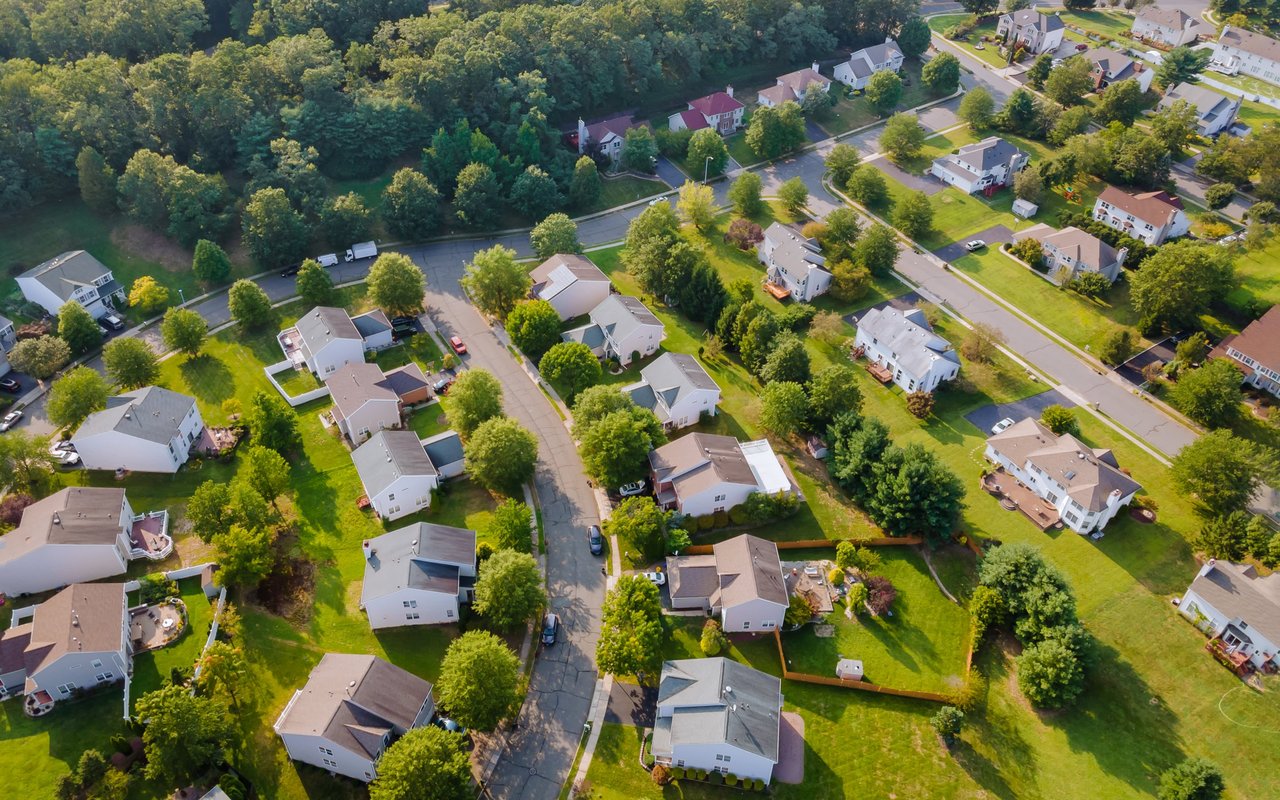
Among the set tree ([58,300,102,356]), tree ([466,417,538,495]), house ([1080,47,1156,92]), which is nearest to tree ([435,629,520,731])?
tree ([466,417,538,495])

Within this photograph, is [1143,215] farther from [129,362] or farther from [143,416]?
[129,362]

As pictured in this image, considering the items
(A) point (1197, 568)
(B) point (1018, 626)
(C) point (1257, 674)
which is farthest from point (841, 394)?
(C) point (1257, 674)

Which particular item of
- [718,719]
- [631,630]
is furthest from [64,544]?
[718,719]

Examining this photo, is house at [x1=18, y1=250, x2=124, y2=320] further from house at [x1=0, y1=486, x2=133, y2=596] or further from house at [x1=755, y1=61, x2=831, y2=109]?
house at [x1=755, y1=61, x2=831, y2=109]

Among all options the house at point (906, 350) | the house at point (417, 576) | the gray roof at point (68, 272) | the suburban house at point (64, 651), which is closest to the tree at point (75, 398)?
the gray roof at point (68, 272)

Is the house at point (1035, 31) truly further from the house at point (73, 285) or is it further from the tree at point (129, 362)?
the house at point (73, 285)

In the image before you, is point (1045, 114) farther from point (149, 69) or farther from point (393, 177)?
point (149, 69)

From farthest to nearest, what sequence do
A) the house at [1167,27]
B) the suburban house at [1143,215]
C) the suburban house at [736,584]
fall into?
the house at [1167,27], the suburban house at [1143,215], the suburban house at [736,584]

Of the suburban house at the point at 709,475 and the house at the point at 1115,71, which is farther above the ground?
the house at the point at 1115,71
